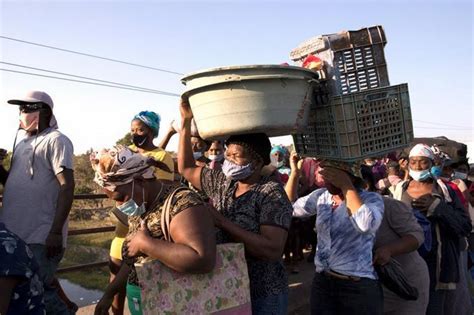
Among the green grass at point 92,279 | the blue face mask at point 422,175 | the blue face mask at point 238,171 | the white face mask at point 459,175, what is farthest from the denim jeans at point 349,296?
the green grass at point 92,279

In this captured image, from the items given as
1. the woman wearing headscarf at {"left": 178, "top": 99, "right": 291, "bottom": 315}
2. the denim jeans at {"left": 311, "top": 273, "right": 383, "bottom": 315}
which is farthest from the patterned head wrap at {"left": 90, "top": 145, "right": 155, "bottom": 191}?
the denim jeans at {"left": 311, "top": 273, "right": 383, "bottom": 315}

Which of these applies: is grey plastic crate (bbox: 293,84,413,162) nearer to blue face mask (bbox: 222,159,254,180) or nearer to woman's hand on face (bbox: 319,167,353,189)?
woman's hand on face (bbox: 319,167,353,189)

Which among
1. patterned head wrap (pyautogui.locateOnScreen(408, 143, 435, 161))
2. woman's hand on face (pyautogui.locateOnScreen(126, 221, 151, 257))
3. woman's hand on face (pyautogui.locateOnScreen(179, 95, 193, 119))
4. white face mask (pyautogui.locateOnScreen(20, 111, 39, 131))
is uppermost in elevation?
white face mask (pyautogui.locateOnScreen(20, 111, 39, 131))

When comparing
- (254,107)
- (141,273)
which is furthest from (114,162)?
(254,107)

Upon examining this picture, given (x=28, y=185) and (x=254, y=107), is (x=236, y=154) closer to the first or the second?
(x=254, y=107)

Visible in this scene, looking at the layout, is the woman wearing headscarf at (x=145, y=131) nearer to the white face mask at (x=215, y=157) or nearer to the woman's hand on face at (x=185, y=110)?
the white face mask at (x=215, y=157)

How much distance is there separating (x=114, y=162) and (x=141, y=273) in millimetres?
613

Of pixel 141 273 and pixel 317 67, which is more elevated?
pixel 317 67

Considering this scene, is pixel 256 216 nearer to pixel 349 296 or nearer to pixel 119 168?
pixel 119 168

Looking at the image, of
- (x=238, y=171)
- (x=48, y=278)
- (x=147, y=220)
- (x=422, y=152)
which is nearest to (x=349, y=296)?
(x=238, y=171)

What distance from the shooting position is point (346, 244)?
330 centimetres

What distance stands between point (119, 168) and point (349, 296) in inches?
71.0

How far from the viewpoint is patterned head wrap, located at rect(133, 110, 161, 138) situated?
4.73 metres

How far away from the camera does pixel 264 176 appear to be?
2.98 m
